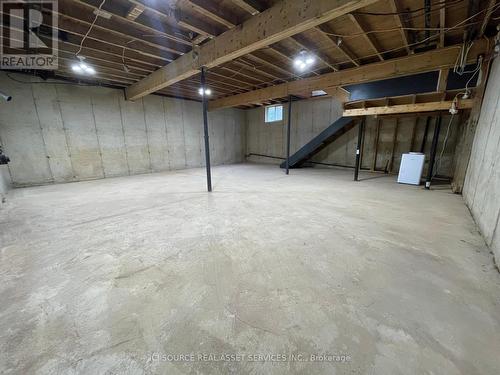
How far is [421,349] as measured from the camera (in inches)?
40.4

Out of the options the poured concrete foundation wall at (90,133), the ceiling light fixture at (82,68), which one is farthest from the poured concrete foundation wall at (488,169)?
the poured concrete foundation wall at (90,133)

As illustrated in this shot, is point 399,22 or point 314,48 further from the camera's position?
point 314,48

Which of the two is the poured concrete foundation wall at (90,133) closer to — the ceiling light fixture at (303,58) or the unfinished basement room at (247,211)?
the unfinished basement room at (247,211)

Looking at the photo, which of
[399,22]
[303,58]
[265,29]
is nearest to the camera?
[265,29]

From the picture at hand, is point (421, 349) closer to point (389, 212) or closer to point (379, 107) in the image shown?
point (389, 212)

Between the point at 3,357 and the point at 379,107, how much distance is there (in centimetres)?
614

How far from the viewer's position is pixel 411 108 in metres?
4.25

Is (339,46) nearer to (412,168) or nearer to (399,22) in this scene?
(399,22)

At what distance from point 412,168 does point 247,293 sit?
5267mm

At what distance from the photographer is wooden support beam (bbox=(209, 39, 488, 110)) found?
10.8 feet
